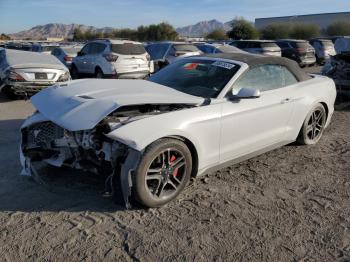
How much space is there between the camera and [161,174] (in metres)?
4.23

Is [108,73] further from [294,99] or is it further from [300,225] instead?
[300,225]

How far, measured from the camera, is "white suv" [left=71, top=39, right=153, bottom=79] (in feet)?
46.3

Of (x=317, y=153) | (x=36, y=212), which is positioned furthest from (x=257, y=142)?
(x=36, y=212)

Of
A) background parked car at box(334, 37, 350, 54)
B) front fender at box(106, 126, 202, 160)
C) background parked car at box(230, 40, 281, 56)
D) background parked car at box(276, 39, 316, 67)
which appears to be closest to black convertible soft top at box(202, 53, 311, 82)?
front fender at box(106, 126, 202, 160)

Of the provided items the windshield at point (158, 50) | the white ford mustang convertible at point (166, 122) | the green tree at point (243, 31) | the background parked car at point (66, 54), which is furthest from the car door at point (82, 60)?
the green tree at point (243, 31)

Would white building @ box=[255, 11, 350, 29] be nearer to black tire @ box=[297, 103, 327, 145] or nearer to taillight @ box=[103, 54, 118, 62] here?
taillight @ box=[103, 54, 118, 62]

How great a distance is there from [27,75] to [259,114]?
715cm

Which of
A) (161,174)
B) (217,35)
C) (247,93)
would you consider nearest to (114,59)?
(247,93)

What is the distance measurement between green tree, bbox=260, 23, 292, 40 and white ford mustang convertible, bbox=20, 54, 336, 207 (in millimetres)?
60234

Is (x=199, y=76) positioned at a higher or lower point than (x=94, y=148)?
higher

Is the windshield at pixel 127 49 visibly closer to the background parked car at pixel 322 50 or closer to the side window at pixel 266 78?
the side window at pixel 266 78

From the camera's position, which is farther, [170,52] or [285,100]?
[170,52]

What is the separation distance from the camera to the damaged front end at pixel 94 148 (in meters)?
4.05

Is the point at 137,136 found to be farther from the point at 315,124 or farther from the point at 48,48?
the point at 48,48
